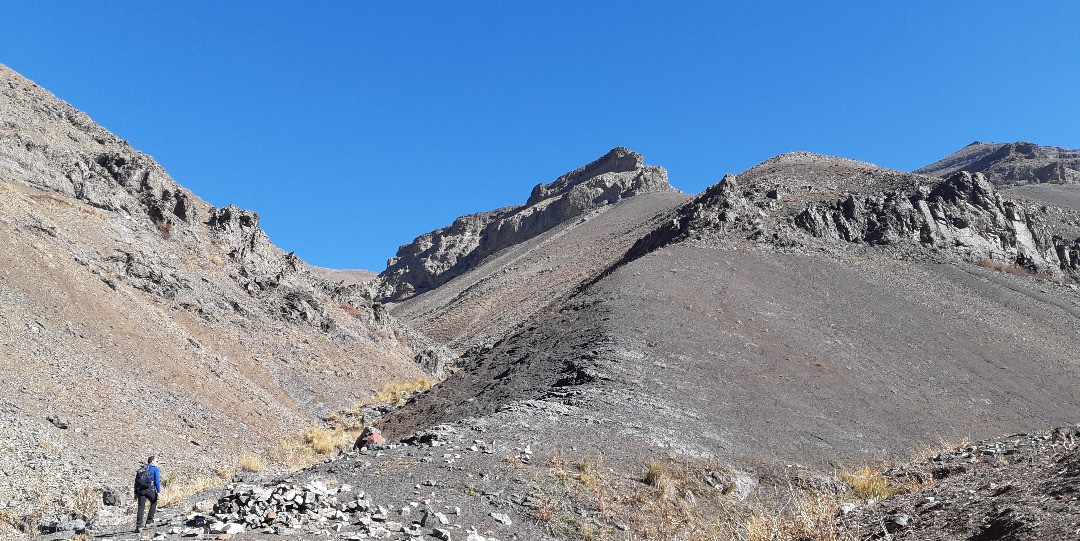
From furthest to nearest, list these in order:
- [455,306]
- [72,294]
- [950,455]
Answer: [455,306], [72,294], [950,455]

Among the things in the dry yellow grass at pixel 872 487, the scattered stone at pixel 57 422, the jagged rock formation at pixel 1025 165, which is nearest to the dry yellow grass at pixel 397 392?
the scattered stone at pixel 57 422

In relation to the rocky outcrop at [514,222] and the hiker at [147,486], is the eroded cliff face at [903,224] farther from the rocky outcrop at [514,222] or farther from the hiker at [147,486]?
the rocky outcrop at [514,222]

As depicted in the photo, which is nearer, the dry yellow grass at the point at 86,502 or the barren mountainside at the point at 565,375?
the barren mountainside at the point at 565,375

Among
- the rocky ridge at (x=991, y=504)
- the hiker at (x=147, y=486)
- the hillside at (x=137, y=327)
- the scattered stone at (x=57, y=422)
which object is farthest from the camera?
the hillside at (x=137, y=327)

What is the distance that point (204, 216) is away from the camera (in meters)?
37.2

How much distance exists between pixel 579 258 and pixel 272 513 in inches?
2419

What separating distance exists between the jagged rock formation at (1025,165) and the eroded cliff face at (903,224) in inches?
2046

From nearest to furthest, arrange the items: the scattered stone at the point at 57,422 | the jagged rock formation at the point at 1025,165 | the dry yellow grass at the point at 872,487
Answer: the dry yellow grass at the point at 872,487 < the scattered stone at the point at 57,422 < the jagged rock formation at the point at 1025,165

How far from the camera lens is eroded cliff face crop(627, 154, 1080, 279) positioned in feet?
142

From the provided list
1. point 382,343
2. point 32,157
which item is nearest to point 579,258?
point 382,343

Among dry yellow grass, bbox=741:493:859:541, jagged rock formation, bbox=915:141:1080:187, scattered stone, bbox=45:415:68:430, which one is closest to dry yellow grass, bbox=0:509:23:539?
scattered stone, bbox=45:415:68:430

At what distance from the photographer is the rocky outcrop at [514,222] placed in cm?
10212

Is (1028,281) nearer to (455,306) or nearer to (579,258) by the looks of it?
(579,258)

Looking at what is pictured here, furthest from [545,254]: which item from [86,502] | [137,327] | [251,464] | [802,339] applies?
[86,502]
